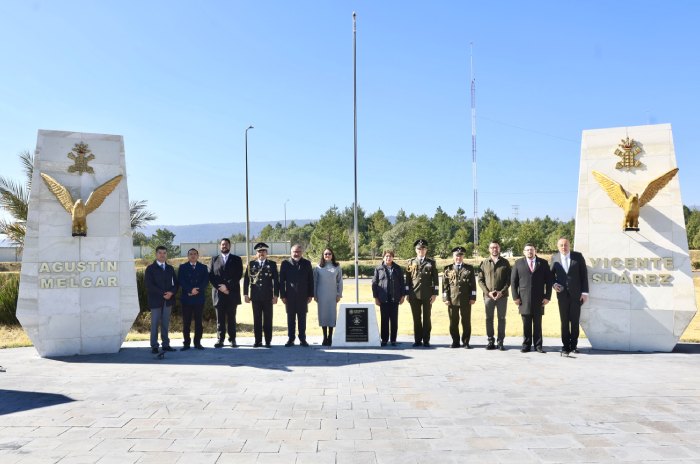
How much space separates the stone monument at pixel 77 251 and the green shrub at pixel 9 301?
755cm

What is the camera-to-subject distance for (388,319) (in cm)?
953

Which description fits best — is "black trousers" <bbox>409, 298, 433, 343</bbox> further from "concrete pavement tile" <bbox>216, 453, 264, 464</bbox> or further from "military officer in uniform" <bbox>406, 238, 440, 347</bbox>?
"concrete pavement tile" <bbox>216, 453, 264, 464</bbox>

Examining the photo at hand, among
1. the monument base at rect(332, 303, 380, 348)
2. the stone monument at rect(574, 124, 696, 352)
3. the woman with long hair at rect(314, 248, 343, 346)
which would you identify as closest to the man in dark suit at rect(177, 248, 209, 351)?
the woman with long hair at rect(314, 248, 343, 346)

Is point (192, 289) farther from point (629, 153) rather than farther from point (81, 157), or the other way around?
point (629, 153)

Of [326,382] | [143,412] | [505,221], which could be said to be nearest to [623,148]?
[326,382]

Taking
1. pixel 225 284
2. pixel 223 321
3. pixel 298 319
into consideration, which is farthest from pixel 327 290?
pixel 223 321

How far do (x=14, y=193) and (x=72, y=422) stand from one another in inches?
502

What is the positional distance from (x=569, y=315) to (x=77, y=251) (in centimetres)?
846

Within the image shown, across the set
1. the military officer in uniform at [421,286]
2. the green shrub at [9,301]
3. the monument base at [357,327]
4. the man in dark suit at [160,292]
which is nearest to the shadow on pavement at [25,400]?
the man in dark suit at [160,292]

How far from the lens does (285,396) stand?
6043 millimetres

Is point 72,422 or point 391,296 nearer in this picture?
point 72,422

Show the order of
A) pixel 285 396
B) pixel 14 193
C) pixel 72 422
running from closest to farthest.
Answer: pixel 72 422
pixel 285 396
pixel 14 193

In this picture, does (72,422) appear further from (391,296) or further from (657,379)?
(657,379)

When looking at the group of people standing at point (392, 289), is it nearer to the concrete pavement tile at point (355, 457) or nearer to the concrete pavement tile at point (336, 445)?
the concrete pavement tile at point (336, 445)
